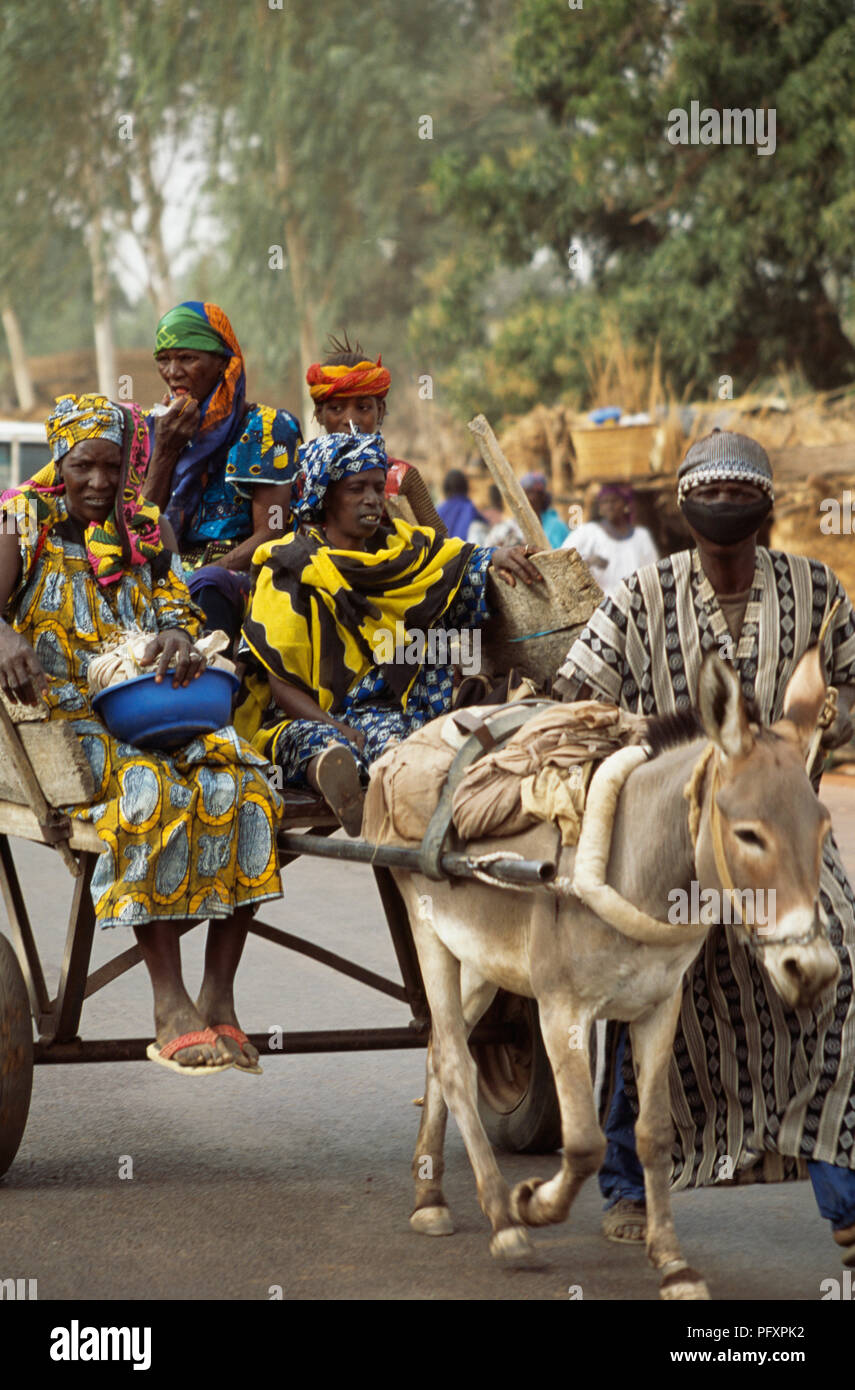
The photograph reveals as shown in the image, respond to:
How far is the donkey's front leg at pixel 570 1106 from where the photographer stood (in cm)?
392

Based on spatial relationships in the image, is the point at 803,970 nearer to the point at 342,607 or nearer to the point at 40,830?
the point at 342,607

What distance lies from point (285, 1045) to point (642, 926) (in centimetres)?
148

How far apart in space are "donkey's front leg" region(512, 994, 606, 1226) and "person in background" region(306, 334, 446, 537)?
2900mm

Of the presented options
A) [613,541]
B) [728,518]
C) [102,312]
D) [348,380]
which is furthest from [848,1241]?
[102,312]

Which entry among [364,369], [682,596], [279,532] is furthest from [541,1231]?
[364,369]

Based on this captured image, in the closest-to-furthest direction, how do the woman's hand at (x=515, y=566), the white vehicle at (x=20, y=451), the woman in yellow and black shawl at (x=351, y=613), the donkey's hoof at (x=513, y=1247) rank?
the donkey's hoof at (x=513, y=1247)
the woman in yellow and black shawl at (x=351, y=613)
the woman's hand at (x=515, y=566)
the white vehicle at (x=20, y=451)

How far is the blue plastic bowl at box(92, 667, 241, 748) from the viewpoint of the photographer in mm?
4793

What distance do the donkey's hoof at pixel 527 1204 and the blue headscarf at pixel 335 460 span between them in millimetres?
2177

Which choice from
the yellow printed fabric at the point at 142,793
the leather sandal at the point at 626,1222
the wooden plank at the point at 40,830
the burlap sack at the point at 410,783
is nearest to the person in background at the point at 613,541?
the yellow printed fabric at the point at 142,793

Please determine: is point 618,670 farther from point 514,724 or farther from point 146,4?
point 146,4

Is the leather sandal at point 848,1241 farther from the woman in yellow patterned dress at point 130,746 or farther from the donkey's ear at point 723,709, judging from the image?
the woman in yellow patterned dress at point 130,746

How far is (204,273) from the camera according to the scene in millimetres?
50031

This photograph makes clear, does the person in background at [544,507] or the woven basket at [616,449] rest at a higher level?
the woven basket at [616,449]

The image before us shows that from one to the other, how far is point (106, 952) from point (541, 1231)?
158 inches
